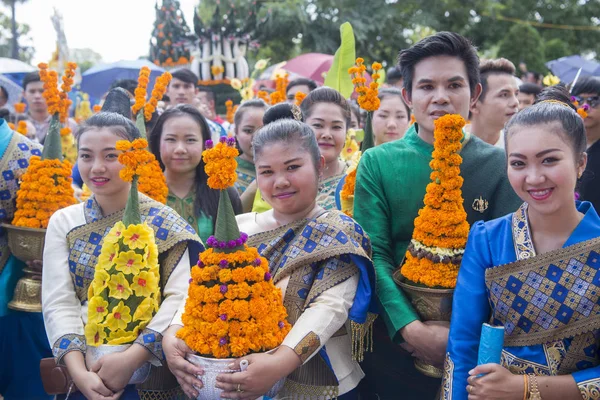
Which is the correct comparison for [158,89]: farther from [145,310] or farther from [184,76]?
[184,76]

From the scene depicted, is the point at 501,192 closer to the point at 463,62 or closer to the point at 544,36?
the point at 463,62

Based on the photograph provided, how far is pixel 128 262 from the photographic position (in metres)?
2.43

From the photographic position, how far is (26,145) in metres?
3.73

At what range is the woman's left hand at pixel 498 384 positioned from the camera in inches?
76.7

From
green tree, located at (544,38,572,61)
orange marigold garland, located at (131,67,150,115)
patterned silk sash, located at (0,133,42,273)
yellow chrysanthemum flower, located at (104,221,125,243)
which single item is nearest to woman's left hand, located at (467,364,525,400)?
yellow chrysanthemum flower, located at (104,221,125,243)

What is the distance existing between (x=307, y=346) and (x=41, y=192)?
6.67 feet

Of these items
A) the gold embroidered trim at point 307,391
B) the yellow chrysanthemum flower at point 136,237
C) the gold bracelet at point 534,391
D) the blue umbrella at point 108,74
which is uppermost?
the blue umbrella at point 108,74

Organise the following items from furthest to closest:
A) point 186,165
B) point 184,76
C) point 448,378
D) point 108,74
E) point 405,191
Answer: point 108,74, point 184,76, point 186,165, point 405,191, point 448,378

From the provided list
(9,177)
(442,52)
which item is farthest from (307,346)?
(9,177)

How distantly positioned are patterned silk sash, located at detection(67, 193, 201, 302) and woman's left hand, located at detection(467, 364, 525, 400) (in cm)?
139

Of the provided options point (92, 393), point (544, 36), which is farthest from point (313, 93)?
point (544, 36)

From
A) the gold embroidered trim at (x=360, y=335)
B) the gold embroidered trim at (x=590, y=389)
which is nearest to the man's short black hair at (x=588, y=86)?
the gold embroidered trim at (x=360, y=335)

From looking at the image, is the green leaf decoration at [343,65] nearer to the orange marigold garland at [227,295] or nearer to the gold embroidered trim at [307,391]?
the orange marigold garland at [227,295]

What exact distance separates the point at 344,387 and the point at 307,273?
1.66 ft
